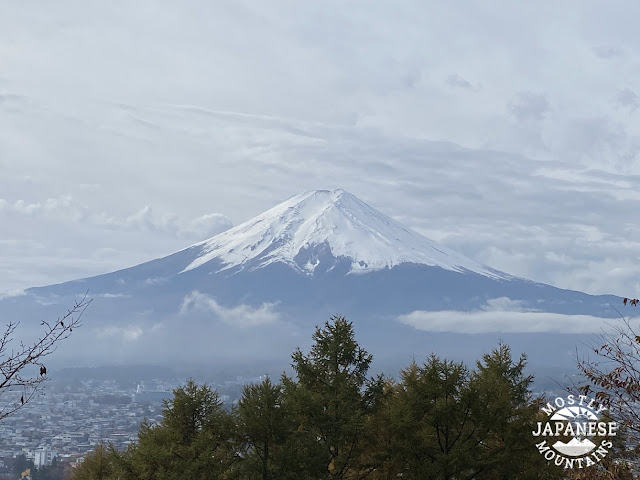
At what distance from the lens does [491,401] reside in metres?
23.9

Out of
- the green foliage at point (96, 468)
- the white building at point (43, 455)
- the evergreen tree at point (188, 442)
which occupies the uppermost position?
A: the evergreen tree at point (188, 442)

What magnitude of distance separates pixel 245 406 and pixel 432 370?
221 inches

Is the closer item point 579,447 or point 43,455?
point 579,447

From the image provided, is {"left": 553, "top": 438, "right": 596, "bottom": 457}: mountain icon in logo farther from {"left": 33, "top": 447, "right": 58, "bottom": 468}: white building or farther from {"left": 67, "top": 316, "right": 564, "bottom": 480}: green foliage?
{"left": 33, "top": 447, "right": 58, "bottom": 468}: white building

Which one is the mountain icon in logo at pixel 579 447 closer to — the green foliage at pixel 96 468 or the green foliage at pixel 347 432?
the green foliage at pixel 347 432

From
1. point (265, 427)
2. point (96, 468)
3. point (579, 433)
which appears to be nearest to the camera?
point (579, 433)

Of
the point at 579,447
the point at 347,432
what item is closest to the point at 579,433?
the point at 579,447

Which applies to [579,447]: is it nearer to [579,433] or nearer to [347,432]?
[579,433]

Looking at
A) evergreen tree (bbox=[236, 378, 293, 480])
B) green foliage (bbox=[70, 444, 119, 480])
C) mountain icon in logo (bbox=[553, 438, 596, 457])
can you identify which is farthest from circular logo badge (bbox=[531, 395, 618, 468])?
green foliage (bbox=[70, 444, 119, 480])

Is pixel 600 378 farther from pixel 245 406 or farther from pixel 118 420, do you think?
pixel 118 420

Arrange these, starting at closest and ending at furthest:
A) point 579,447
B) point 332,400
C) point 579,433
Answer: point 579,433 → point 579,447 → point 332,400

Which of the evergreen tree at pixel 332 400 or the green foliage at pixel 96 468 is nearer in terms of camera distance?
the evergreen tree at pixel 332 400

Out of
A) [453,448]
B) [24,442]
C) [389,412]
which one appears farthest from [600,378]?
[24,442]

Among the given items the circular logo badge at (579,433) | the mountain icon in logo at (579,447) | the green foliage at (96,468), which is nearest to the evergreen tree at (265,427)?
the circular logo badge at (579,433)
